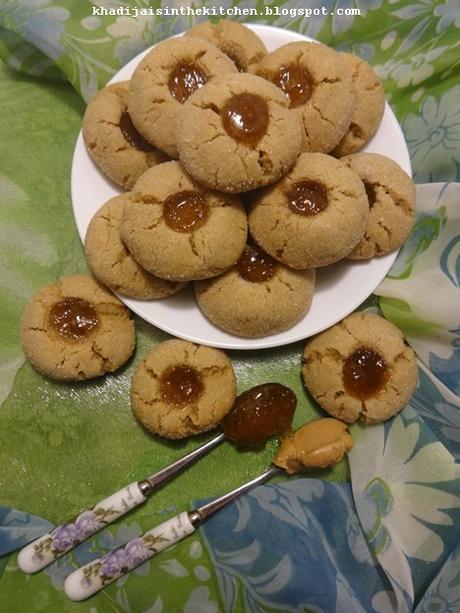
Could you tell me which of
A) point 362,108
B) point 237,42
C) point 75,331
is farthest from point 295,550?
point 237,42

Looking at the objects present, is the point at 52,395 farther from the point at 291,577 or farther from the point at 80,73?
the point at 80,73

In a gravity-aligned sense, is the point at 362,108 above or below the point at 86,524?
above

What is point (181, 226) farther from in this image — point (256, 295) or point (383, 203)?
point (383, 203)

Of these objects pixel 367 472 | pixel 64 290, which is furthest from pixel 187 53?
pixel 367 472

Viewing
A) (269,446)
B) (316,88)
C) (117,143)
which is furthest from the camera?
(269,446)

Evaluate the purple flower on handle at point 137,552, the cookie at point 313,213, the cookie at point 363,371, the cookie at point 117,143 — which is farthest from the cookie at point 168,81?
the purple flower on handle at point 137,552

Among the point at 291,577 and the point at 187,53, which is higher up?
the point at 187,53

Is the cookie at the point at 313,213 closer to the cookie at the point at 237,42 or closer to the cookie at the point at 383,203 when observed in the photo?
the cookie at the point at 383,203
